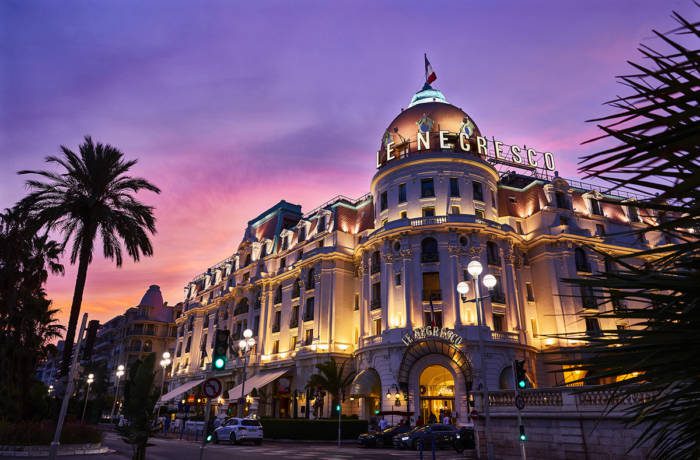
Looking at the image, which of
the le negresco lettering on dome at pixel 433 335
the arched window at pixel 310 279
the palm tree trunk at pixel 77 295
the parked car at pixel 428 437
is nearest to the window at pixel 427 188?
the le negresco lettering on dome at pixel 433 335

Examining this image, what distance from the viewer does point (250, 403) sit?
50.7m

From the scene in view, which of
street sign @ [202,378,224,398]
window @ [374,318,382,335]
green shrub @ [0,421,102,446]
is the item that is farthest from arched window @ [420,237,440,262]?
street sign @ [202,378,224,398]

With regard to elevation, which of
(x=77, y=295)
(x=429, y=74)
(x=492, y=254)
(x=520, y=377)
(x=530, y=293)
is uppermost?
(x=429, y=74)

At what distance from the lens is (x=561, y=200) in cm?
4609

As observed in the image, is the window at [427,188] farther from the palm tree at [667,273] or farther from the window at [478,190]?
the palm tree at [667,273]

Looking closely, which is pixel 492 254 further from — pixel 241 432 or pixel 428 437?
pixel 241 432

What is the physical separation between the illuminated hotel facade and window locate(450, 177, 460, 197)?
101 mm

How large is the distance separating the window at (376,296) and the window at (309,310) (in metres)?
8.36

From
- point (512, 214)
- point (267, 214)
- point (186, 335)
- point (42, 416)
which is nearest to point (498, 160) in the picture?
point (512, 214)

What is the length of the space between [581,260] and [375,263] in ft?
62.8

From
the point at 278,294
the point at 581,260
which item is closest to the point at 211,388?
the point at 581,260

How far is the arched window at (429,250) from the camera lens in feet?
132

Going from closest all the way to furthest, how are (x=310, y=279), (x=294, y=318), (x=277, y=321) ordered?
(x=310, y=279) < (x=294, y=318) < (x=277, y=321)

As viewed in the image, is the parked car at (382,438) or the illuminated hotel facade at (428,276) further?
the illuminated hotel facade at (428,276)
